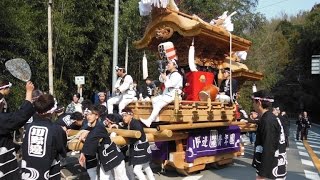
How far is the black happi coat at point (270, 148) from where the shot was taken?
504 centimetres

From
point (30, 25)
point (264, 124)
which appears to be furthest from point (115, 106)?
point (30, 25)

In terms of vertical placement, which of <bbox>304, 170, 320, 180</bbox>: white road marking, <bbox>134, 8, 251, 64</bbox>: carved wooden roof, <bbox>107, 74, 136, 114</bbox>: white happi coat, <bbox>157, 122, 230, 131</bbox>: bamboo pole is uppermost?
<bbox>134, 8, 251, 64</bbox>: carved wooden roof

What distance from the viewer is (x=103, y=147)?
5805 mm

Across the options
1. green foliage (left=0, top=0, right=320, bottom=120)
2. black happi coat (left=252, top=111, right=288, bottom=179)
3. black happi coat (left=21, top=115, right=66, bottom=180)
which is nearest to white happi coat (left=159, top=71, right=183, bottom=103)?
black happi coat (left=252, top=111, right=288, bottom=179)

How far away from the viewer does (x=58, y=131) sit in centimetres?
404

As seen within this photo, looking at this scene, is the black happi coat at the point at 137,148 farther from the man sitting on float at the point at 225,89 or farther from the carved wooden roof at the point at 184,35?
the man sitting on float at the point at 225,89

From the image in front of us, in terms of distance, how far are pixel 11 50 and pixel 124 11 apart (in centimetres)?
737

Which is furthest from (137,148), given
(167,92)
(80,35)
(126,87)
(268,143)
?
(80,35)

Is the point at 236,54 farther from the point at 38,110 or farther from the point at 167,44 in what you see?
the point at 38,110

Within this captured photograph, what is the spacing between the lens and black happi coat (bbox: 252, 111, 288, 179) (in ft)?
16.5

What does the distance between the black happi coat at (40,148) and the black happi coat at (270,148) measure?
2557mm

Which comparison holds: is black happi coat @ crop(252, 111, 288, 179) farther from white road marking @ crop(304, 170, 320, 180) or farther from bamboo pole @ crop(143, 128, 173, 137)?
white road marking @ crop(304, 170, 320, 180)

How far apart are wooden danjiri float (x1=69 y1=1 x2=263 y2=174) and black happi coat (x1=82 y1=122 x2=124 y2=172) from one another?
1.14 metres

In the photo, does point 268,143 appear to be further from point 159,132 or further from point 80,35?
point 80,35
